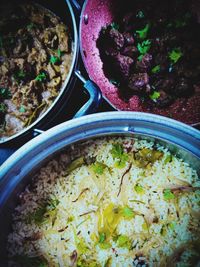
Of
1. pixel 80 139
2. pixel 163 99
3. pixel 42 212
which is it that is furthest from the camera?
pixel 163 99

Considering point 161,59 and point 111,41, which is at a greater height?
point 111,41

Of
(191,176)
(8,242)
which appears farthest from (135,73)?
(8,242)

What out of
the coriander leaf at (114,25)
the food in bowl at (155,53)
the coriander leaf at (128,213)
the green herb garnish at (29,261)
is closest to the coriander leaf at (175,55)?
the food in bowl at (155,53)

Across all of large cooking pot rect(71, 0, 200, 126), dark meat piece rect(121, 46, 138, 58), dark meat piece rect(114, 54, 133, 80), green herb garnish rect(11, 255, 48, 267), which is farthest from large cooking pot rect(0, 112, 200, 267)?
dark meat piece rect(121, 46, 138, 58)

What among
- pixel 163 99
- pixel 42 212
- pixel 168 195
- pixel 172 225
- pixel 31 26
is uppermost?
pixel 31 26

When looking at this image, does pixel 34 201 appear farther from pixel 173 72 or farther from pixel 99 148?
pixel 173 72

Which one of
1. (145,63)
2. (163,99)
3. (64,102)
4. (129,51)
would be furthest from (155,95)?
(64,102)

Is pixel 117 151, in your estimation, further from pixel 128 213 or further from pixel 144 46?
pixel 144 46
